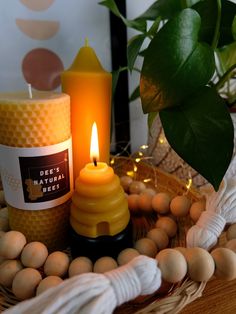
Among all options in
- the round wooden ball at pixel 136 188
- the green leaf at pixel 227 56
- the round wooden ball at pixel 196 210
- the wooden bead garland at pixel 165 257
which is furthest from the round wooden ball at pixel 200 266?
the green leaf at pixel 227 56

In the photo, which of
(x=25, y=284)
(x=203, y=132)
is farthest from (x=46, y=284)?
(x=203, y=132)

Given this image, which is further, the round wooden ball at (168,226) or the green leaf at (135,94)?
the green leaf at (135,94)

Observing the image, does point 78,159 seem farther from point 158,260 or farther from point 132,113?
point 132,113

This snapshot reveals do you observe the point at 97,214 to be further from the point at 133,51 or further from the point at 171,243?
the point at 133,51

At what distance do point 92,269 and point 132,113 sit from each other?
1.44ft

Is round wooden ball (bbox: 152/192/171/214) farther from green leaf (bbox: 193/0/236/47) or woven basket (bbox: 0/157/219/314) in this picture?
green leaf (bbox: 193/0/236/47)

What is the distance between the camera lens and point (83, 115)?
1.23 feet

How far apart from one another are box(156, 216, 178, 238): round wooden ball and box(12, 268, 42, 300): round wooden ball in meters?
0.17

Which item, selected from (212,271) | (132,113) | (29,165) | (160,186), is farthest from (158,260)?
(132,113)

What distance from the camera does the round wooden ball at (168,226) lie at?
15.3 inches

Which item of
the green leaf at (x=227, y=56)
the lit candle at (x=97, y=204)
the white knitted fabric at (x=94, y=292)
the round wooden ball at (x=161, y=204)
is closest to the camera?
the white knitted fabric at (x=94, y=292)

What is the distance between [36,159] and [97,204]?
83 millimetres

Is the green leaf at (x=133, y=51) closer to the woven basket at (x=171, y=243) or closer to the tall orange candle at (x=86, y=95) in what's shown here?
the tall orange candle at (x=86, y=95)

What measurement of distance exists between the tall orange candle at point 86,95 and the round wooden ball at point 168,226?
0.45 ft
